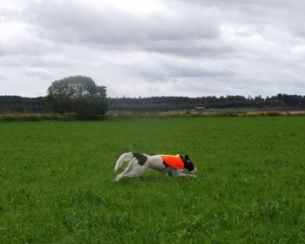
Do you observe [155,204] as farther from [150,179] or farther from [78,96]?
[78,96]

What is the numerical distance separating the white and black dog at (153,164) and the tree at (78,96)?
224 ft

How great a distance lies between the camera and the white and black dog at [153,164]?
40.2ft

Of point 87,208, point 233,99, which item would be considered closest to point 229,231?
point 87,208

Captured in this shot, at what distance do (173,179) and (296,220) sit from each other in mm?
4771

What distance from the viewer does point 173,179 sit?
12578 mm

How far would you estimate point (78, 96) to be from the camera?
90688mm

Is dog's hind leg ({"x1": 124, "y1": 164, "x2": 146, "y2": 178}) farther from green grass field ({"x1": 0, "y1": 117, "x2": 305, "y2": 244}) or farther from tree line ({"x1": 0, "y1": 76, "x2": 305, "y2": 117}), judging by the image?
tree line ({"x1": 0, "y1": 76, "x2": 305, "y2": 117})

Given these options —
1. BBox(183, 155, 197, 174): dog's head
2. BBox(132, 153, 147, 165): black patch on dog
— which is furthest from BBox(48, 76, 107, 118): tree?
BBox(132, 153, 147, 165): black patch on dog

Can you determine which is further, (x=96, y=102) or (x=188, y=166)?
(x=96, y=102)

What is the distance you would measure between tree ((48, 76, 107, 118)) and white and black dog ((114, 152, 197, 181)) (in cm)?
6834

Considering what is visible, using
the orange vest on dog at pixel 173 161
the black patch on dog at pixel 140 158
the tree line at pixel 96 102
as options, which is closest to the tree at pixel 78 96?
the tree line at pixel 96 102

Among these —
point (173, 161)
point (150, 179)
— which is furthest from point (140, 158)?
point (173, 161)

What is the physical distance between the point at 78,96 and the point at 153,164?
3132 inches

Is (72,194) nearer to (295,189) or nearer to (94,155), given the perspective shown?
(295,189)
